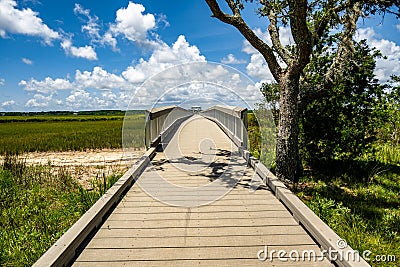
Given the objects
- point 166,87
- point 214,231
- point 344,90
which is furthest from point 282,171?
point 166,87

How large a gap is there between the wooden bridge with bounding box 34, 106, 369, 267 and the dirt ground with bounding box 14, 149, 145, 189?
1.61 metres

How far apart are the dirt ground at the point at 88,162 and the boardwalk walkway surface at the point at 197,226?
5.43ft

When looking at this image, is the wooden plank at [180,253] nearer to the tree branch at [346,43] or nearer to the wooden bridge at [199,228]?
the wooden bridge at [199,228]

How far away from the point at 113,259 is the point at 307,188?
409 centimetres

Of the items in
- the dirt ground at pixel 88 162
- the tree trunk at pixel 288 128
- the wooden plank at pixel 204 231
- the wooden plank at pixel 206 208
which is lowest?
the wooden plank at pixel 204 231

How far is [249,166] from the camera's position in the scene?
7492 millimetres

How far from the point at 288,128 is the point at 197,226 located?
2984 millimetres

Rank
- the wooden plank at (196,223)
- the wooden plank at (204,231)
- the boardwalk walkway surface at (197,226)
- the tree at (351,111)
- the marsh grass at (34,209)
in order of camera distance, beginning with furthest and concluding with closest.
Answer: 1. the tree at (351,111)
2. the wooden plank at (196,223)
3. the wooden plank at (204,231)
4. the marsh grass at (34,209)
5. the boardwalk walkway surface at (197,226)

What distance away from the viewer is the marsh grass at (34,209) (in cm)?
358

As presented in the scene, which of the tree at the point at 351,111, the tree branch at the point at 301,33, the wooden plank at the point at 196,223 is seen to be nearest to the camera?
the wooden plank at the point at 196,223

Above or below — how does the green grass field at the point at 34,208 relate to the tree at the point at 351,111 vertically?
below

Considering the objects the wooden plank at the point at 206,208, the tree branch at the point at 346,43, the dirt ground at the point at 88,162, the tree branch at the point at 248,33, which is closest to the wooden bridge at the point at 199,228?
the wooden plank at the point at 206,208

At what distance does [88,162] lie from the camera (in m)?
9.84

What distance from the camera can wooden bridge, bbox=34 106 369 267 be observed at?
319 centimetres
